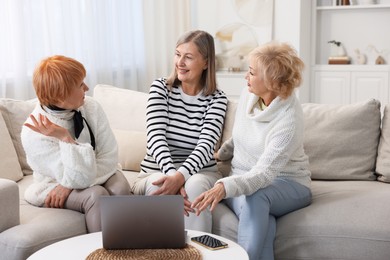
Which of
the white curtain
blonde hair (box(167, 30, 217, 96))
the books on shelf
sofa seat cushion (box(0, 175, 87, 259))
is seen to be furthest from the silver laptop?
the books on shelf

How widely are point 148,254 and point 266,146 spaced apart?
2.61 feet

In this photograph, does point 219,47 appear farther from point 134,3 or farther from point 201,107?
point 201,107

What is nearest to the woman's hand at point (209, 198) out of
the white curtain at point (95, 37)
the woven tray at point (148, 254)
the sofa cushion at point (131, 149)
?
the woven tray at point (148, 254)

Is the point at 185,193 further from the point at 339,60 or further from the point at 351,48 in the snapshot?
the point at 351,48

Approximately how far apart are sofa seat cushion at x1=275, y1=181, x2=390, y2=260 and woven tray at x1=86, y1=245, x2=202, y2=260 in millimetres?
570

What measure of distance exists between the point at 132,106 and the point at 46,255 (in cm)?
141

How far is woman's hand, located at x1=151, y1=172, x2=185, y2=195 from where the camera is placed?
2691 millimetres

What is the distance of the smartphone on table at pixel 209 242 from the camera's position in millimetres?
2090

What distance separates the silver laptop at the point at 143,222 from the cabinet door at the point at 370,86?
12.9 ft

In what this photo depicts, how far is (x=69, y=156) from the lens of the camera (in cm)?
256

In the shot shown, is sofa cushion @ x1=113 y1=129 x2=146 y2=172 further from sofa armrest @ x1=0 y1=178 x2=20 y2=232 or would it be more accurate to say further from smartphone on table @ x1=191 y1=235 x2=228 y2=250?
smartphone on table @ x1=191 y1=235 x2=228 y2=250

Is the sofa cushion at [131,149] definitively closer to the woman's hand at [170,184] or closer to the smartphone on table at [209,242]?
the woman's hand at [170,184]

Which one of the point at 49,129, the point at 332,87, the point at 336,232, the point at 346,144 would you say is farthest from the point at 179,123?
the point at 332,87

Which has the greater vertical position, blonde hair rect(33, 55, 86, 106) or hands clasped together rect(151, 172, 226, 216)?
blonde hair rect(33, 55, 86, 106)
